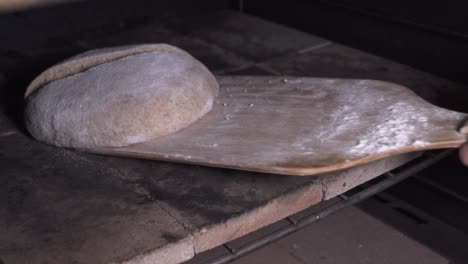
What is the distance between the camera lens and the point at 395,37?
1719 mm

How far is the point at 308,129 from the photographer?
1134 mm

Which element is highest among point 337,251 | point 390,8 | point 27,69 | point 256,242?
point 390,8

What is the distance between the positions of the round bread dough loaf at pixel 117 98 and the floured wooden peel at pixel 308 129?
0.03 m

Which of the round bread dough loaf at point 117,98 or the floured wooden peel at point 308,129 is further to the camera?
the round bread dough loaf at point 117,98

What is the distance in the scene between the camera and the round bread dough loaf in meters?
1.13

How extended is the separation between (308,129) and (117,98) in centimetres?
38

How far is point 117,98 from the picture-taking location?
115cm

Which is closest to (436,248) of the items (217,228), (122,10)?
(217,228)

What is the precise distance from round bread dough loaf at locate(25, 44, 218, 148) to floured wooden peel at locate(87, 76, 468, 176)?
0.03 metres

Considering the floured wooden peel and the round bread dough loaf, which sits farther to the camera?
the round bread dough loaf

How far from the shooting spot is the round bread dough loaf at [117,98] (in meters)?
1.13

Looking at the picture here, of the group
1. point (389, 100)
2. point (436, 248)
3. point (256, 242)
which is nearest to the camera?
point (256, 242)

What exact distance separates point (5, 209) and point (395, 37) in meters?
1.20

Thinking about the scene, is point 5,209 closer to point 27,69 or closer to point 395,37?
point 27,69
